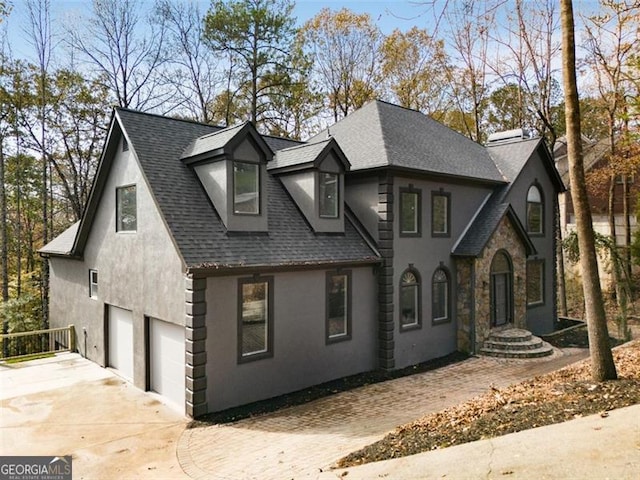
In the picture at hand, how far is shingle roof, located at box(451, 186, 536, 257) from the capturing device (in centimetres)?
1502

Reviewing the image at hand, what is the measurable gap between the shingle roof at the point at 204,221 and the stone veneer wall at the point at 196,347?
1.88ft

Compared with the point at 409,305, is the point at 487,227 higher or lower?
higher

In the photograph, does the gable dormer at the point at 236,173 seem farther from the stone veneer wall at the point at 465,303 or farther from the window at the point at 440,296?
the stone veneer wall at the point at 465,303

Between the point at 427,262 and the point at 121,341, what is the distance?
31.4ft

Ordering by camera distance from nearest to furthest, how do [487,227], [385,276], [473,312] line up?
[385,276] → [473,312] → [487,227]

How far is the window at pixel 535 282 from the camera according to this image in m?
18.2

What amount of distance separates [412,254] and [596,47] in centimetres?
1279

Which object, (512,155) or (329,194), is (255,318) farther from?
(512,155)

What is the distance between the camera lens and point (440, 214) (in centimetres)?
1503

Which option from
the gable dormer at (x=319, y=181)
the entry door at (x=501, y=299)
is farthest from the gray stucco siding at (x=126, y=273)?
the entry door at (x=501, y=299)

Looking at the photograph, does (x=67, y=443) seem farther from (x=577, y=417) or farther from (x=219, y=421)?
(x=577, y=417)

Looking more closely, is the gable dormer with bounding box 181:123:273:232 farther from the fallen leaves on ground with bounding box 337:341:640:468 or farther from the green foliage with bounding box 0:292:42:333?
the green foliage with bounding box 0:292:42:333

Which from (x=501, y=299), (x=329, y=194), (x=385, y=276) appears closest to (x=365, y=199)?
(x=329, y=194)

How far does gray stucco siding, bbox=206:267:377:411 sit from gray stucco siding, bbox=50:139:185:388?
3.30 feet
